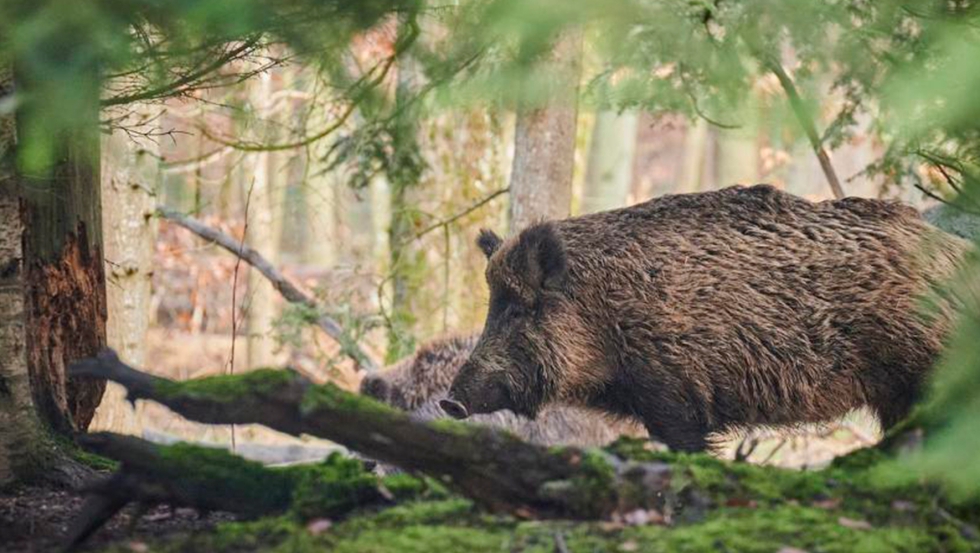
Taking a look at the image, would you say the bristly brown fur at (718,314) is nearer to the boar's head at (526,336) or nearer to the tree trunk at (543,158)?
the boar's head at (526,336)

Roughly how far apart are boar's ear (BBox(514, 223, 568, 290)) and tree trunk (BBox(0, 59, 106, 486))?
7.21 feet

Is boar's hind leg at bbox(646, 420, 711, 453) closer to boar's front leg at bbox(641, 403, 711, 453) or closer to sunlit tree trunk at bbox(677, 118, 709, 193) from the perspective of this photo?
boar's front leg at bbox(641, 403, 711, 453)

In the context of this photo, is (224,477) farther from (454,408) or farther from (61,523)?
(454,408)

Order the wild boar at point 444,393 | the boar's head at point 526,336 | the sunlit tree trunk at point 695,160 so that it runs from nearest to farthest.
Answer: the boar's head at point 526,336 → the wild boar at point 444,393 → the sunlit tree trunk at point 695,160

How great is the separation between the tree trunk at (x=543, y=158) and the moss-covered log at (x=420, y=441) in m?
5.31

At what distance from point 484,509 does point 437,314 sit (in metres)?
8.58

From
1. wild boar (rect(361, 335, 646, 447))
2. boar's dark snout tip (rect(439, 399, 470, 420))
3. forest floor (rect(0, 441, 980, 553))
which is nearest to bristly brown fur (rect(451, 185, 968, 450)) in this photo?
boar's dark snout tip (rect(439, 399, 470, 420))

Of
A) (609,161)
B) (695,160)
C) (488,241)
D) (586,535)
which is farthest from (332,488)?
(695,160)

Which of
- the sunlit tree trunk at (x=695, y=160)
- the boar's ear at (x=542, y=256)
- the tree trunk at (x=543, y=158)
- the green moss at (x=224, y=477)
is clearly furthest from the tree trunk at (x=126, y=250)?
the sunlit tree trunk at (x=695, y=160)

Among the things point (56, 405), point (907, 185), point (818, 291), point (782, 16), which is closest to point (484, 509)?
point (56, 405)

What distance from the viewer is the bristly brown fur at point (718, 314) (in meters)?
6.31

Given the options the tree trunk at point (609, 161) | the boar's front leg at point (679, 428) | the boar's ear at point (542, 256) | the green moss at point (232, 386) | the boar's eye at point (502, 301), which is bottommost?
the boar's front leg at point (679, 428)

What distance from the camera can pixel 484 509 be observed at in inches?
164

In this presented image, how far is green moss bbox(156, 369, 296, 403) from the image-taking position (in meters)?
4.04
